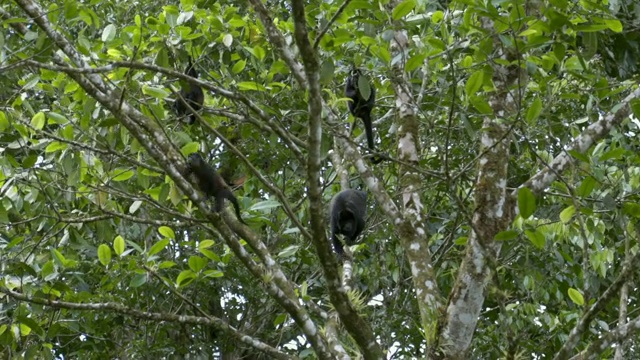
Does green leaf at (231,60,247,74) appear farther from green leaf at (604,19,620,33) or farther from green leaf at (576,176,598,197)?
green leaf at (576,176,598,197)

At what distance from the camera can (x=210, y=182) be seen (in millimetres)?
5840

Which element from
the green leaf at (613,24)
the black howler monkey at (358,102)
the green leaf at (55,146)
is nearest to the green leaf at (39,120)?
the green leaf at (55,146)

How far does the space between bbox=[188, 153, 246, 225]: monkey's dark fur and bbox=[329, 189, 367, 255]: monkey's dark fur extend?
1105 mm

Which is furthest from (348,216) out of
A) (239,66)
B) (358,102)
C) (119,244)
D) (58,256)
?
(58,256)

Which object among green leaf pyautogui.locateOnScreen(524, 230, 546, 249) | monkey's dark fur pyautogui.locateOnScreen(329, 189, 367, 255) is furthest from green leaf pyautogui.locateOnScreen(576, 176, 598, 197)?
monkey's dark fur pyautogui.locateOnScreen(329, 189, 367, 255)

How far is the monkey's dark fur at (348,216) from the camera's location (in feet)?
21.7

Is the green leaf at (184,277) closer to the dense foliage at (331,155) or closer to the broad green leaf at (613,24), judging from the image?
the dense foliage at (331,155)

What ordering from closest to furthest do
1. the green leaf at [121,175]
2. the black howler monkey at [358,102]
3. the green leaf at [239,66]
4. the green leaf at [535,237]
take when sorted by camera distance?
the green leaf at [535,237]
the green leaf at [121,175]
the green leaf at [239,66]
the black howler monkey at [358,102]

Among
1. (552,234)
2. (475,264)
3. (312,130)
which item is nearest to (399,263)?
(552,234)

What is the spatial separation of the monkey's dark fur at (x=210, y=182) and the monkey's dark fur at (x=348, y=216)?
3.63ft

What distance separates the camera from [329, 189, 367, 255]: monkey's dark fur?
6.62 meters

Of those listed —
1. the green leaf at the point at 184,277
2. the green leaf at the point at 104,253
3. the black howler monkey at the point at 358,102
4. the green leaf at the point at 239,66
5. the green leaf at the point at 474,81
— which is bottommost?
the green leaf at the point at 184,277

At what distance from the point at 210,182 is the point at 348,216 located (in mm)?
1351

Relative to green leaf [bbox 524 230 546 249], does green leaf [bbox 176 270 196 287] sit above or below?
above
